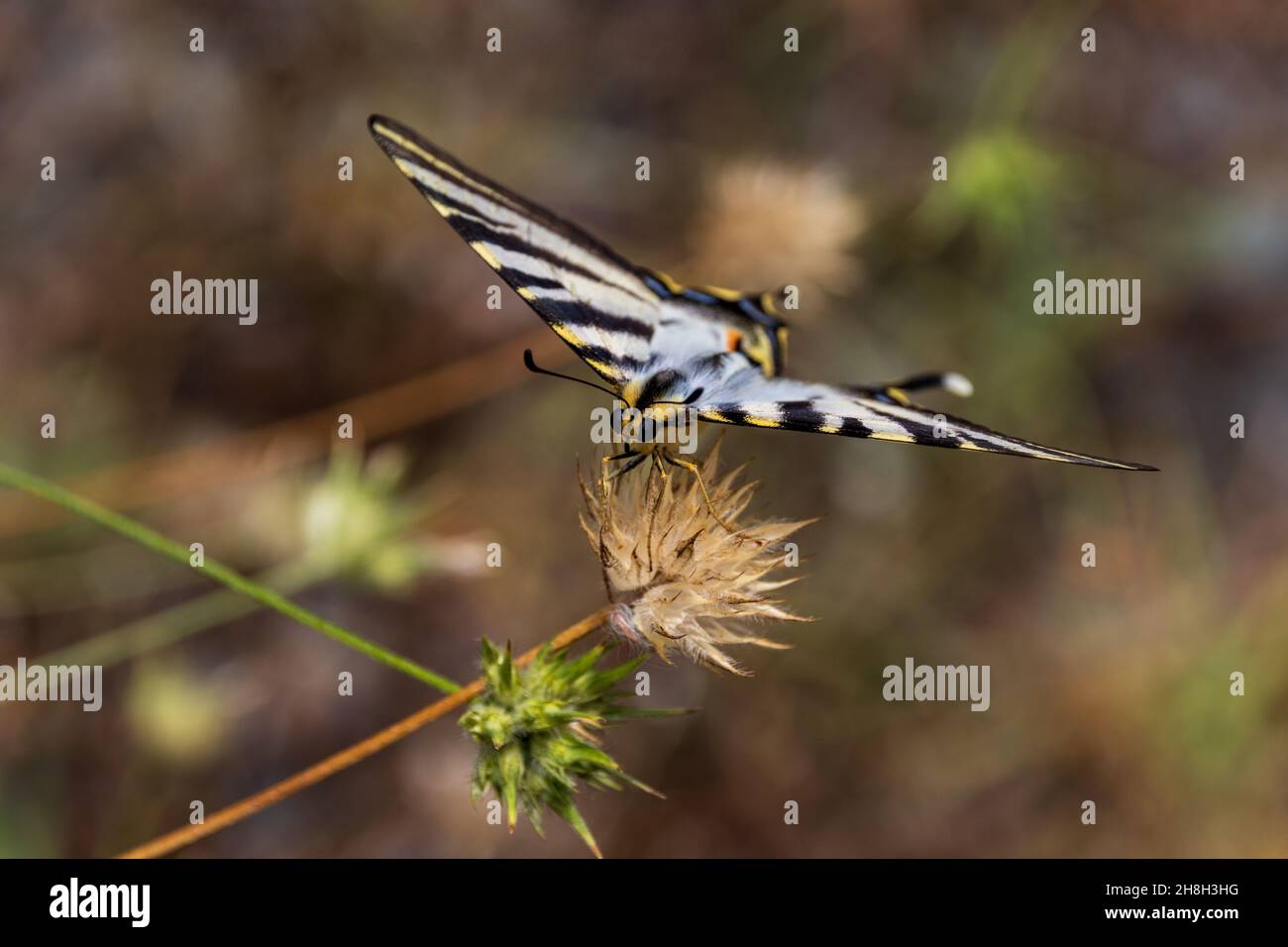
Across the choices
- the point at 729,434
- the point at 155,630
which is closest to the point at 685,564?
the point at 729,434

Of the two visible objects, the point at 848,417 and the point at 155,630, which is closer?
the point at 848,417

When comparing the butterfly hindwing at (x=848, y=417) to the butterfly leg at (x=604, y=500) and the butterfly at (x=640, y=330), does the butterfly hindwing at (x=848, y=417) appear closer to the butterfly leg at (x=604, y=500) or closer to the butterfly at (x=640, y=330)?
the butterfly at (x=640, y=330)

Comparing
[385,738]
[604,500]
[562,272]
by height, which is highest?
[562,272]

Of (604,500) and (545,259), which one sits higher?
(545,259)

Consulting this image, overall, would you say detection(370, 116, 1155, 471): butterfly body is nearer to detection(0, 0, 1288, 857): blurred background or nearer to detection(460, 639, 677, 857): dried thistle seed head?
detection(460, 639, 677, 857): dried thistle seed head

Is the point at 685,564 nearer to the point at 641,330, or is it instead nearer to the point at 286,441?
the point at 641,330

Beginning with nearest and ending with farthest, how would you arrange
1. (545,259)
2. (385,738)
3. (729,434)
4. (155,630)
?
(385,738) → (545,259) → (155,630) → (729,434)

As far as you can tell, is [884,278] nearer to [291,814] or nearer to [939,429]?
[939,429]
